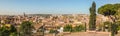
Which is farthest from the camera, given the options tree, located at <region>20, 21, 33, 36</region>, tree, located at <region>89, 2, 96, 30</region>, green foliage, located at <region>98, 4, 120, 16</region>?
tree, located at <region>89, 2, 96, 30</region>

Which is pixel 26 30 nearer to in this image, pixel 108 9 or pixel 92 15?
pixel 92 15

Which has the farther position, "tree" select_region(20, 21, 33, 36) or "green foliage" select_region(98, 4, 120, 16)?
"green foliage" select_region(98, 4, 120, 16)

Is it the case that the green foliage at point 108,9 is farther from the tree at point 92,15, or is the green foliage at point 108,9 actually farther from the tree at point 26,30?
the tree at point 26,30

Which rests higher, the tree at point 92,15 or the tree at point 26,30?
the tree at point 92,15

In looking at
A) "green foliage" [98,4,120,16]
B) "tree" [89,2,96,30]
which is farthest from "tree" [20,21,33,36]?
"green foliage" [98,4,120,16]

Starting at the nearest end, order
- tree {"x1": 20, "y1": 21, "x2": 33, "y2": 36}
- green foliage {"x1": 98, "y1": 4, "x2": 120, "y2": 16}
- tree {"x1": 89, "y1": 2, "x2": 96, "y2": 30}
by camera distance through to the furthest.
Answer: tree {"x1": 20, "y1": 21, "x2": 33, "y2": 36} → green foliage {"x1": 98, "y1": 4, "x2": 120, "y2": 16} → tree {"x1": 89, "y1": 2, "x2": 96, "y2": 30}

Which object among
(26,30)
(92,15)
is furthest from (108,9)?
(26,30)

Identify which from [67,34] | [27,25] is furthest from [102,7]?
[27,25]

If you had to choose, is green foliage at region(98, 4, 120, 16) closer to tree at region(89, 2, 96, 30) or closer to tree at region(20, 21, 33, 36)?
tree at region(89, 2, 96, 30)

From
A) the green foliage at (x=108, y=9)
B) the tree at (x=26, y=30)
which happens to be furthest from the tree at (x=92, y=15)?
the tree at (x=26, y=30)

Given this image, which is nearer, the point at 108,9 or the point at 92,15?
the point at 108,9

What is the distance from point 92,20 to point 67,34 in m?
4.16

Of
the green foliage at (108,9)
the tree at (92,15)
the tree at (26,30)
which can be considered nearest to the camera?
the tree at (26,30)

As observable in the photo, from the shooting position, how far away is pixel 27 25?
3025cm
